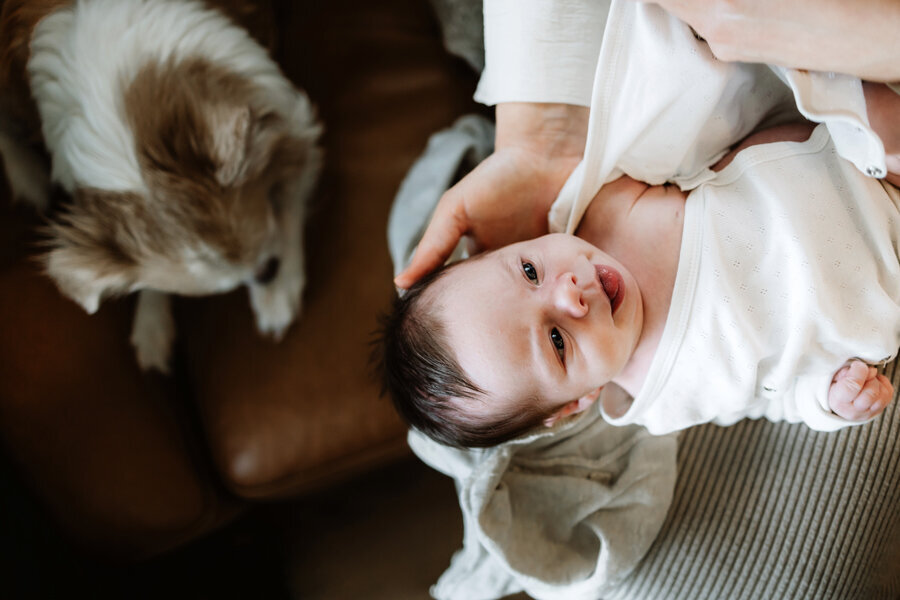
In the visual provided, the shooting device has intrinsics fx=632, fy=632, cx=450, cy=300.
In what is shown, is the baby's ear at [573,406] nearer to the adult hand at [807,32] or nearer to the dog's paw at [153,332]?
the adult hand at [807,32]

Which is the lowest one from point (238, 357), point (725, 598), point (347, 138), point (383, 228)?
point (725, 598)

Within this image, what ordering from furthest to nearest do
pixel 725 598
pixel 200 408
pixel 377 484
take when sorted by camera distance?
pixel 377 484, pixel 200 408, pixel 725 598

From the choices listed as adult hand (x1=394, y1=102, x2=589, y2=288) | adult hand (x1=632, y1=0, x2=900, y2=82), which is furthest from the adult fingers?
adult hand (x1=632, y1=0, x2=900, y2=82)

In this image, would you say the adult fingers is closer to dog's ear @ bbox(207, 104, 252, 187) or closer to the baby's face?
the baby's face

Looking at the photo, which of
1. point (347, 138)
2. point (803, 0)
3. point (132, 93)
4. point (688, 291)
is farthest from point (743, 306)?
point (132, 93)

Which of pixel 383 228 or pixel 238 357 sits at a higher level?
pixel 383 228

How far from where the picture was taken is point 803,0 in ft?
1.96

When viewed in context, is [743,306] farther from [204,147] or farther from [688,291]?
[204,147]

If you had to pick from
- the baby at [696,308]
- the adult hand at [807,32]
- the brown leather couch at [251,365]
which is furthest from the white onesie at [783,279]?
the brown leather couch at [251,365]

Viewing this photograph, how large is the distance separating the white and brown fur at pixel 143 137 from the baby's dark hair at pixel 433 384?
0.38m

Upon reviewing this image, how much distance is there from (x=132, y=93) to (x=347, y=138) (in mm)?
378

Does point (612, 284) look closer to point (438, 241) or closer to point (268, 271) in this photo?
point (438, 241)

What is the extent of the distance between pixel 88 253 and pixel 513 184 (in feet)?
2.09

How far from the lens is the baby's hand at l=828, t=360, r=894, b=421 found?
2.38ft
